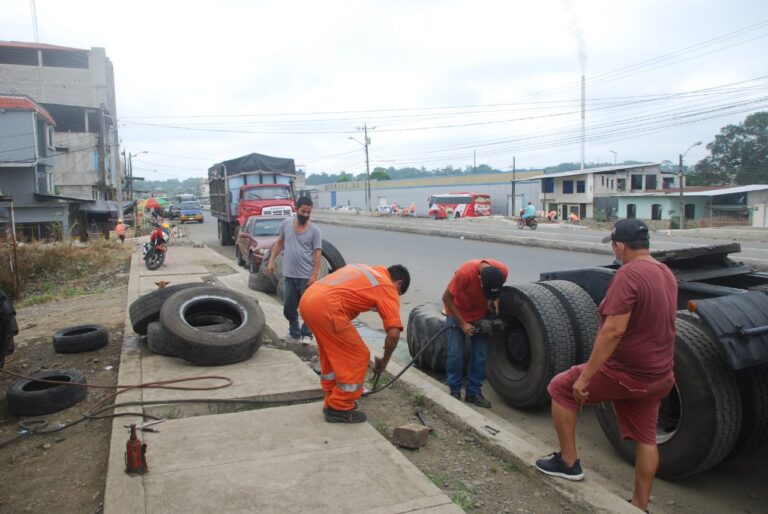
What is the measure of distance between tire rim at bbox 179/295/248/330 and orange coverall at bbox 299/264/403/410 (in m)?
2.23

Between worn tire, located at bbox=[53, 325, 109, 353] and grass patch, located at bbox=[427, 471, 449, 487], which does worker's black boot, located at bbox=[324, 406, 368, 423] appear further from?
worn tire, located at bbox=[53, 325, 109, 353]

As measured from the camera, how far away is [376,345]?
7969 mm

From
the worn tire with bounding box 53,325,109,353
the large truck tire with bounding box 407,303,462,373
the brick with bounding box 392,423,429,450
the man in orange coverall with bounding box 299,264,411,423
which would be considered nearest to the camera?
the brick with bounding box 392,423,429,450

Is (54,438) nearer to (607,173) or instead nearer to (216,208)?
(216,208)

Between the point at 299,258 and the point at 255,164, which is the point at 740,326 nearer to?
the point at 299,258

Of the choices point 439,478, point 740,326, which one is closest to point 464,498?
point 439,478

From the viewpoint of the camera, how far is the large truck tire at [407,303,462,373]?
6.30 metres

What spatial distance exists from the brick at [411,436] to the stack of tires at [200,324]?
7.37 ft

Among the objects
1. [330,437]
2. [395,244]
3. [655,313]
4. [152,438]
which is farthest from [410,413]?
[395,244]

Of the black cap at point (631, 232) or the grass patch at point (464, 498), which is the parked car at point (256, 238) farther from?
the black cap at point (631, 232)

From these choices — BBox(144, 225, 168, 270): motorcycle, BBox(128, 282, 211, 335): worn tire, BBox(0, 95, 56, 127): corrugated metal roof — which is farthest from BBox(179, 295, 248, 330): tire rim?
BBox(0, 95, 56, 127): corrugated metal roof

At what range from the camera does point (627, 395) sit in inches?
130

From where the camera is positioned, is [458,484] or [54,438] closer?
[458,484]

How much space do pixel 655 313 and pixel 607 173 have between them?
182 ft
